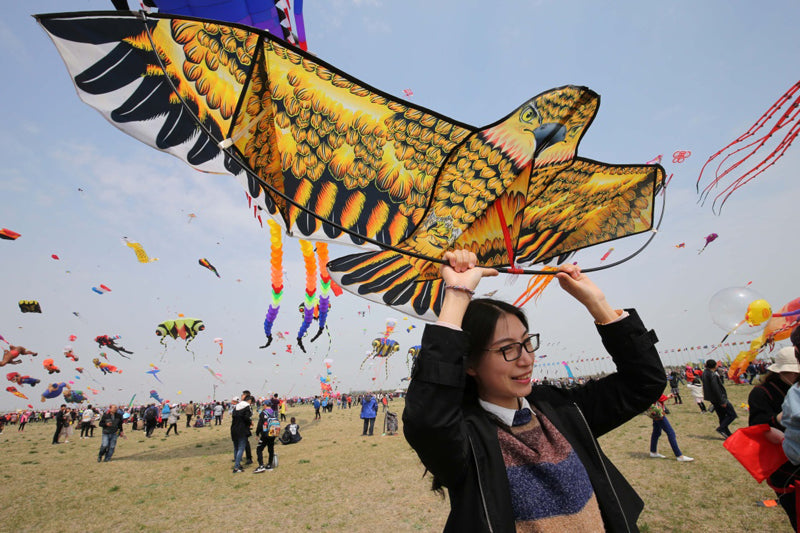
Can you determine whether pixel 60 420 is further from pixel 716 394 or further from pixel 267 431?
pixel 716 394

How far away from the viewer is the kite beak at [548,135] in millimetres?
2229

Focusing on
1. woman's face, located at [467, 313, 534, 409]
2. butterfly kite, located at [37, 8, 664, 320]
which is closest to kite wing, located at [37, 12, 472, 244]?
butterfly kite, located at [37, 8, 664, 320]

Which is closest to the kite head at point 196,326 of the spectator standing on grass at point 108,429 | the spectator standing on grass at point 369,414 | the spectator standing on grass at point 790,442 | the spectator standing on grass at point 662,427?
the spectator standing on grass at point 108,429

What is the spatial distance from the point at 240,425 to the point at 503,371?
11920mm

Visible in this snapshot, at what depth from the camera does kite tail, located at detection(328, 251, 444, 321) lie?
10.8ft

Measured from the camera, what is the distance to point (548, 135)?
2273 mm

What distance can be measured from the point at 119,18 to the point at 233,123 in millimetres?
658

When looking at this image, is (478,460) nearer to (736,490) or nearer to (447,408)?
(447,408)

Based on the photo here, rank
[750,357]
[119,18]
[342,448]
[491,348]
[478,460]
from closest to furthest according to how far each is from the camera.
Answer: [478,460], [491,348], [119,18], [750,357], [342,448]

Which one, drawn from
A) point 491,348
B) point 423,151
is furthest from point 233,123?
point 491,348

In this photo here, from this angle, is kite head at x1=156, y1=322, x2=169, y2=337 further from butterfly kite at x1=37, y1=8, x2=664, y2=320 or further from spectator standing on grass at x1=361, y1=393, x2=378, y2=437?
butterfly kite at x1=37, y1=8, x2=664, y2=320

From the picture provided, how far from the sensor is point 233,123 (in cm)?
199

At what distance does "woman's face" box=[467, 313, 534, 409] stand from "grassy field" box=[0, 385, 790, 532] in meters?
3.86

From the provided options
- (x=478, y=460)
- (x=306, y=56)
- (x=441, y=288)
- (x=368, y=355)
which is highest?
(x=368, y=355)
